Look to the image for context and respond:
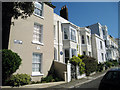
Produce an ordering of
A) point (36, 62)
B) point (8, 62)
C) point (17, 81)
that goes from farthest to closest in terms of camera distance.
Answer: point (36, 62) → point (17, 81) → point (8, 62)

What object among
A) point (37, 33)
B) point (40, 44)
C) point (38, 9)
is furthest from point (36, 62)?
point (38, 9)

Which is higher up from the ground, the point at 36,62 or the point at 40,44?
the point at 40,44

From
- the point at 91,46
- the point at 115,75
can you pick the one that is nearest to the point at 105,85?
the point at 115,75

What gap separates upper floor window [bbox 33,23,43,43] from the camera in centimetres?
986

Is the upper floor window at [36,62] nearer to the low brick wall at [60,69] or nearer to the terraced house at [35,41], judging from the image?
the terraced house at [35,41]

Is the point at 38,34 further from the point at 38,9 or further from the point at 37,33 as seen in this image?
the point at 38,9

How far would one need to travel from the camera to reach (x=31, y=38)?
30.0ft

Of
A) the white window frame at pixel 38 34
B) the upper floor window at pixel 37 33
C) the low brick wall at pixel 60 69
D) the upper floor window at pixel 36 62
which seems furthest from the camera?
the upper floor window at pixel 37 33

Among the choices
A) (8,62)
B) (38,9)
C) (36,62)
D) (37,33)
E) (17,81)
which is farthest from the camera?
(38,9)

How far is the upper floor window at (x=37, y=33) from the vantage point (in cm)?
986

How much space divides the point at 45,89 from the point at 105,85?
4411 mm

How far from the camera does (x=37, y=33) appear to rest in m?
10.0

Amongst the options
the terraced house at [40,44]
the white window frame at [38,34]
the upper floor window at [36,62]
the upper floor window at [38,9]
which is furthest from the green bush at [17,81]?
the upper floor window at [38,9]

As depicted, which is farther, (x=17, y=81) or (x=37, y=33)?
(x=37, y=33)
